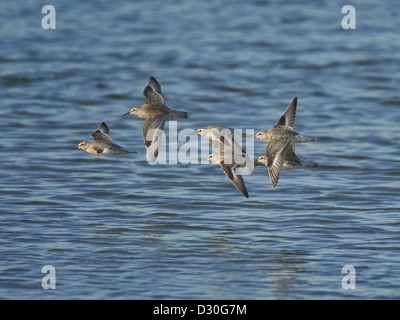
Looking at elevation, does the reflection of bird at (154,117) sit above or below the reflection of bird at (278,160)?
above

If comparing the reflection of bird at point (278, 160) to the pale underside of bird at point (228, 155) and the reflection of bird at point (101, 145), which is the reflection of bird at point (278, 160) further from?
the reflection of bird at point (101, 145)

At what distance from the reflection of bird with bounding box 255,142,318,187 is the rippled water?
2.85 feet

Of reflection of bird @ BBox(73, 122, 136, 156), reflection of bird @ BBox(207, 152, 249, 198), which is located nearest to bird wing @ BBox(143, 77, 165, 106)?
reflection of bird @ BBox(73, 122, 136, 156)

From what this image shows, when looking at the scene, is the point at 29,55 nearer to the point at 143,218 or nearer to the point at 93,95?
the point at 93,95

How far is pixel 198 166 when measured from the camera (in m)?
14.4

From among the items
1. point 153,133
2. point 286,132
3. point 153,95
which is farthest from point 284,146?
point 153,95

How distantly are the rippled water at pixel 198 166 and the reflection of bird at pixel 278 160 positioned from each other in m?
0.87

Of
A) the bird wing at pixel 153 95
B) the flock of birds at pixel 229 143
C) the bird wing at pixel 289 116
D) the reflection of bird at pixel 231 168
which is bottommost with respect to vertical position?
the reflection of bird at pixel 231 168

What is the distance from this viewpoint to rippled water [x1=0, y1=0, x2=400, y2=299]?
9109 mm

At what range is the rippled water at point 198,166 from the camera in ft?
29.9

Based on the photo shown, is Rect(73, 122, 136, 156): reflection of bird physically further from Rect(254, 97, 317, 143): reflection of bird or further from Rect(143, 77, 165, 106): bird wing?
Rect(254, 97, 317, 143): reflection of bird

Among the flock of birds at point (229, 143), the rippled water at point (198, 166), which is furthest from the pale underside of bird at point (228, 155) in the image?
the rippled water at point (198, 166)

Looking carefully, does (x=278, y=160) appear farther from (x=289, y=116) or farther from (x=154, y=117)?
(x=154, y=117)

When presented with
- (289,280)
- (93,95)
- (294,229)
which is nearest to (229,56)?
(93,95)
